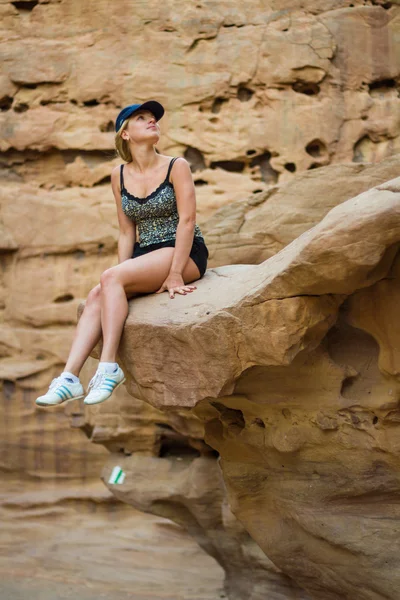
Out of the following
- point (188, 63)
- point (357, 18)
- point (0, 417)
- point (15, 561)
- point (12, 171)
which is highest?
point (357, 18)

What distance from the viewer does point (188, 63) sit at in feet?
25.6

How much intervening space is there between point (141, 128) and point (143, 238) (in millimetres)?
592

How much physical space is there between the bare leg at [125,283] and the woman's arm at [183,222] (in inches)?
2.5

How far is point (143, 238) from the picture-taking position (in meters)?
4.34

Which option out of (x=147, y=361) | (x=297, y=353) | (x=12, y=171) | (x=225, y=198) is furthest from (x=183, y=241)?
(x=12, y=171)

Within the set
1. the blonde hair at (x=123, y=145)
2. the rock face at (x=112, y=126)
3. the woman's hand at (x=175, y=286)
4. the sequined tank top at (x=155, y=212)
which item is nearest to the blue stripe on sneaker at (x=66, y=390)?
the woman's hand at (x=175, y=286)

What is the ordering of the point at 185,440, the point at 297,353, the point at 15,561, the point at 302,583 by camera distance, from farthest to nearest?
the point at 15,561 → the point at 185,440 → the point at 302,583 → the point at 297,353

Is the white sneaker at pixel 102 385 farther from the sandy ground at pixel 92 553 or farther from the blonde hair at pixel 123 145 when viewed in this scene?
the sandy ground at pixel 92 553

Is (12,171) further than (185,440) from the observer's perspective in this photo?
Yes

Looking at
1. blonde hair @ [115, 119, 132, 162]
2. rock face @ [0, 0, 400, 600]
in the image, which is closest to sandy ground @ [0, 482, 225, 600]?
rock face @ [0, 0, 400, 600]

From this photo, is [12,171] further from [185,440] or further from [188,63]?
[185,440]

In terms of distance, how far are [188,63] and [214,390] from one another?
16.1ft

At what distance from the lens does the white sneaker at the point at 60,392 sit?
3602 mm

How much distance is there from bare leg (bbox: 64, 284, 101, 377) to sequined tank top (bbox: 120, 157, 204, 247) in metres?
0.46
